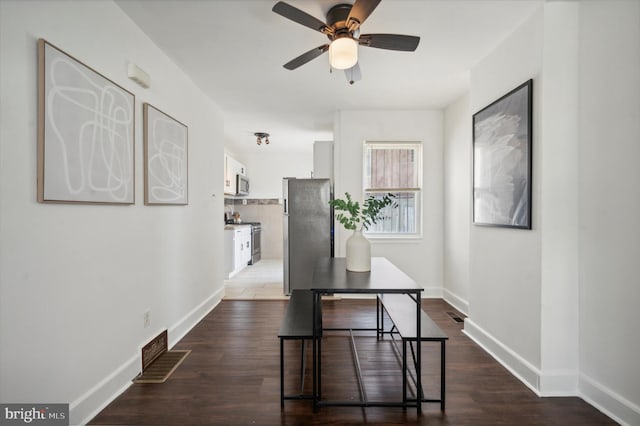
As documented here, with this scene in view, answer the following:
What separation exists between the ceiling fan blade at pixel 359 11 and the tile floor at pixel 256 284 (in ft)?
11.1

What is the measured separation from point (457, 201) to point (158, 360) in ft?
11.5

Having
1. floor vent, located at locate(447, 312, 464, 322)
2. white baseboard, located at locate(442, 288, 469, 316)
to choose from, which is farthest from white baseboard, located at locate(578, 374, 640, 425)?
white baseboard, located at locate(442, 288, 469, 316)

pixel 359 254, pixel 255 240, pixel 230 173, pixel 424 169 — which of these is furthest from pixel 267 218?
pixel 359 254

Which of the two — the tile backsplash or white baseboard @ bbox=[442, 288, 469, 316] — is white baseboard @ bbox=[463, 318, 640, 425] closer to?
white baseboard @ bbox=[442, 288, 469, 316]

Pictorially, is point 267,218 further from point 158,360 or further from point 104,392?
point 104,392

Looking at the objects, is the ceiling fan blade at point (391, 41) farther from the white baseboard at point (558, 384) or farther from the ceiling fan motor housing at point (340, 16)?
A: the white baseboard at point (558, 384)

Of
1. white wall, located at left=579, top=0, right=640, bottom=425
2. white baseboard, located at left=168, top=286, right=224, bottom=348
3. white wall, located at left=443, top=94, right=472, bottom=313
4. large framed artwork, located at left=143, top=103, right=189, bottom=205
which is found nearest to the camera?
white wall, located at left=579, top=0, right=640, bottom=425

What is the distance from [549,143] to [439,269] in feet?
8.24

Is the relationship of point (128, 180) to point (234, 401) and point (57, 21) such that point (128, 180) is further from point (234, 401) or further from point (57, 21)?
point (234, 401)

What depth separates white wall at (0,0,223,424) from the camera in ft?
4.40

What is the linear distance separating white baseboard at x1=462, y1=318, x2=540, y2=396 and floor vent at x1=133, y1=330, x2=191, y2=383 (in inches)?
98.9

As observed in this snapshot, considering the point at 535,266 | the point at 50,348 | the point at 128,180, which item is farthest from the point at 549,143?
the point at 50,348

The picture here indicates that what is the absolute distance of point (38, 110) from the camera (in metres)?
1.43

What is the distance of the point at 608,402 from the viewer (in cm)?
178
